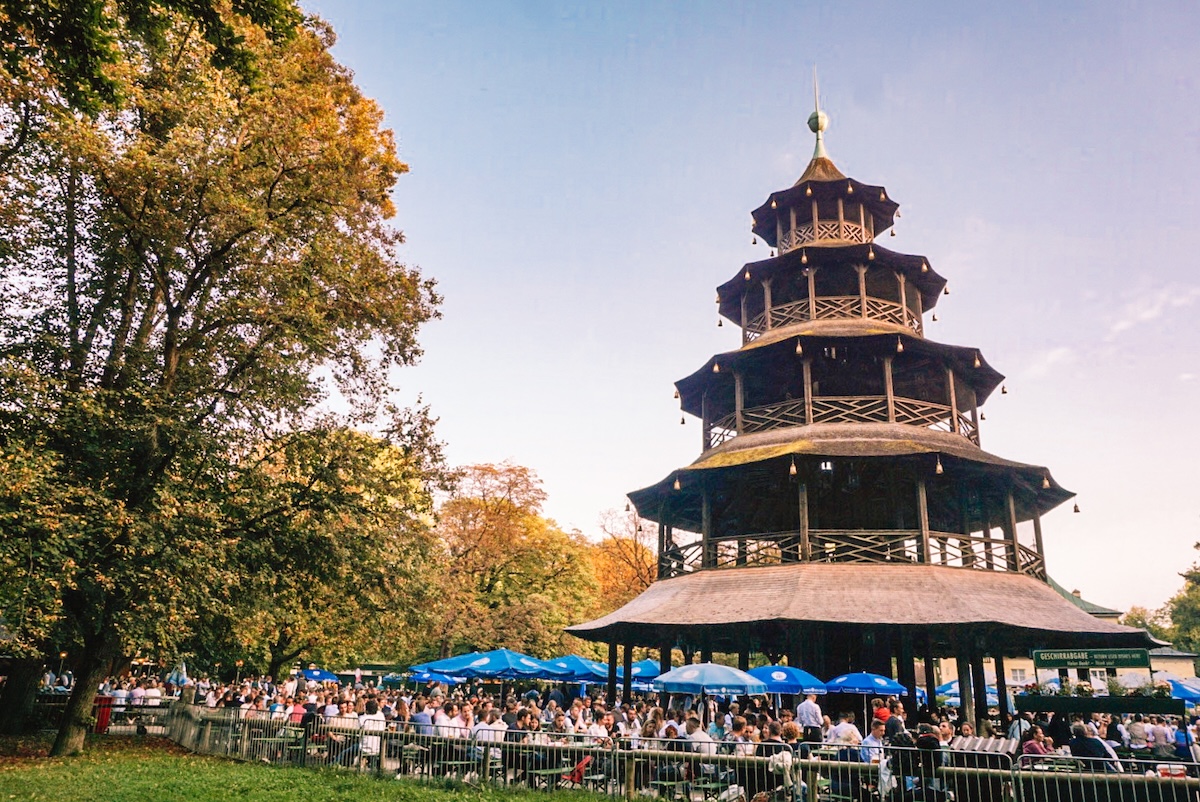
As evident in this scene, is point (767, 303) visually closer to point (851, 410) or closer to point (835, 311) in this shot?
point (835, 311)

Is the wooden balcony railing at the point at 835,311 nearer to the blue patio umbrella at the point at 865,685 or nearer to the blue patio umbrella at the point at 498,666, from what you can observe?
the blue patio umbrella at the point at 865,685

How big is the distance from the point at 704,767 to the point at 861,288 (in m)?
20.8

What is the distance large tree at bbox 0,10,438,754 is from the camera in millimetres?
16391

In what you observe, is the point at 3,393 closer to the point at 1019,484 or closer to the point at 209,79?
the point at 209,79

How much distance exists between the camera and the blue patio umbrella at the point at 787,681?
63.0 ft

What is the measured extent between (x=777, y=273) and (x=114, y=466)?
2346cm

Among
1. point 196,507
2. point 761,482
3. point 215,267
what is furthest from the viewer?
point 761,482

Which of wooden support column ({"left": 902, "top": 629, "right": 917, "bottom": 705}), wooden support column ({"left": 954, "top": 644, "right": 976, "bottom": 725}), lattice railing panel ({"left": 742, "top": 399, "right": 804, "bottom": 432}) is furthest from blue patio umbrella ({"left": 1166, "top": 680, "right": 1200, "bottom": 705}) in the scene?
lattice railing panel ({"left": 742, "top": 399, "right": 804, "bottom": 432})

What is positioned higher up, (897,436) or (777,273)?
(777,273)

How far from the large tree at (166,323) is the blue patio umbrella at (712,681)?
32.8 feet

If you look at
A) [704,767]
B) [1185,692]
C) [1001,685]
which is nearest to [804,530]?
[1001,685]

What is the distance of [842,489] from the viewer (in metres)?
28.9

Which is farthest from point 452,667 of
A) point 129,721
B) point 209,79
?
point 209,79

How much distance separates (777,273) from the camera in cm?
3244
